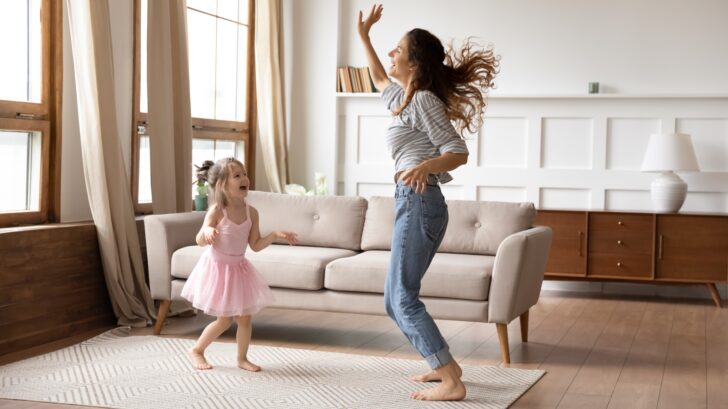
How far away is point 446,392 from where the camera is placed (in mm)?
3455

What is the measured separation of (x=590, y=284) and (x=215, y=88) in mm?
3096

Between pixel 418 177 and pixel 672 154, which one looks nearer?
pixel 418 177

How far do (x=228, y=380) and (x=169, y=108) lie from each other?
2201 millimetres

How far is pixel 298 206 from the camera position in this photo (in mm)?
5207

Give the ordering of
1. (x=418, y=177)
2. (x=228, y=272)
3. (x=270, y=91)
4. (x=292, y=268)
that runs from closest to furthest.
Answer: (x=418, y=177)
(x=228, y=272)
(x=292, y=268)
(x=270, y=91)

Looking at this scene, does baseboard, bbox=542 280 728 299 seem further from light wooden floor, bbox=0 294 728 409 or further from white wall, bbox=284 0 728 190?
white wall, bbox=284 0 728 190

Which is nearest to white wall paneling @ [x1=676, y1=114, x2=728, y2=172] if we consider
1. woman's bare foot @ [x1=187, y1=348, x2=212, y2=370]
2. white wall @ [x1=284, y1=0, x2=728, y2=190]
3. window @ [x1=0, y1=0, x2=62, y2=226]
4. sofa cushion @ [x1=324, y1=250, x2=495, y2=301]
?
white wall @ [x1=284, y1=0, x2=728, y2=190]

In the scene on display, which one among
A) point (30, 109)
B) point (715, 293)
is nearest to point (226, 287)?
point (30, 109)

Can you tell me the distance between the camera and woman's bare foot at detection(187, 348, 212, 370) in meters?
3.92

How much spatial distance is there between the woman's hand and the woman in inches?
3.2

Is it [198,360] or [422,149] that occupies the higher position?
[422,149]

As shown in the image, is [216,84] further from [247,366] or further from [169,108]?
[247,366]

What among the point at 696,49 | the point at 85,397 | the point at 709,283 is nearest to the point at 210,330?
the point at 85,397

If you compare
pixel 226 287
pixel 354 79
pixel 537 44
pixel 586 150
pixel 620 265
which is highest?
pixel 537 44
